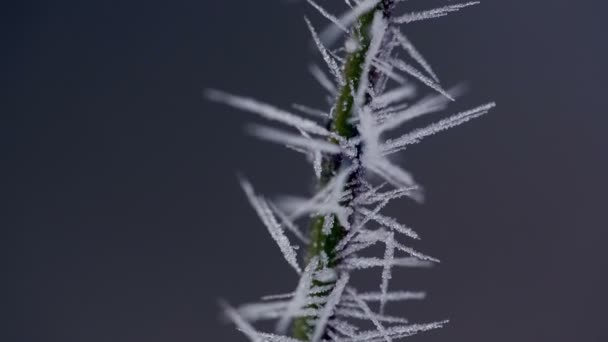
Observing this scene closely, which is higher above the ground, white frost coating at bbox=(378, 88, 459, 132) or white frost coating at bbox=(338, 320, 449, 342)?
white frost coating at bbox=(378, 88, 459, 132)

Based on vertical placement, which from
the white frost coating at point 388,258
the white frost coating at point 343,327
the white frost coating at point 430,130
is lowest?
the white frost coating at point 343,327

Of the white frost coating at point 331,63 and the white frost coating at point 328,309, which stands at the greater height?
the white frost coating at point 331,63

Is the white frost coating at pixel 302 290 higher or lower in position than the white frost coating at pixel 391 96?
lower

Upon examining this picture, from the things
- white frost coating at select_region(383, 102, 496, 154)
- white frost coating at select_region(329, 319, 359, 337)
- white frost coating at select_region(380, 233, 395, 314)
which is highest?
white frost coating at select_region(383, 102, 496, 154)
